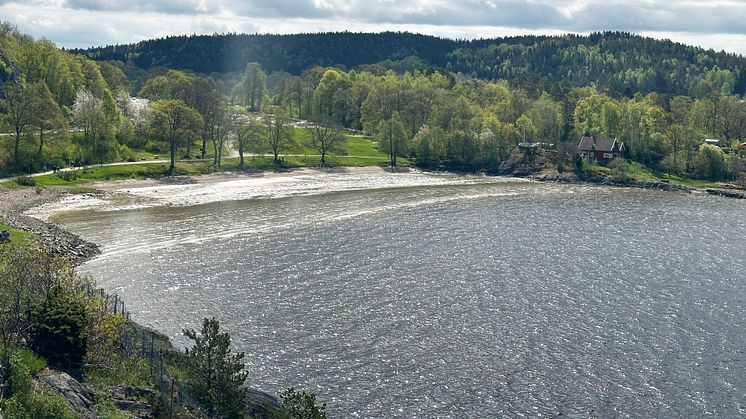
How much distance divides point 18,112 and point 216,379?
99206 millimetres

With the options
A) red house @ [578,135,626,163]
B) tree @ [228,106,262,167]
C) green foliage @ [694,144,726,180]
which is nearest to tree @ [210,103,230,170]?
tree @ [228,106,262,167]

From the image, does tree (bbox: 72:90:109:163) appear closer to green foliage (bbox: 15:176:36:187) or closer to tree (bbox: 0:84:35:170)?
tree (bbox: 0:84:35:170)

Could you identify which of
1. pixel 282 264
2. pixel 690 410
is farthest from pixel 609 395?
pixel 282 264

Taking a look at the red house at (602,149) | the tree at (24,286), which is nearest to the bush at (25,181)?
the tree at (24,286)

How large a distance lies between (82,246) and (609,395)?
55.5 metres

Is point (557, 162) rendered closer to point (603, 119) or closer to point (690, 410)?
point (603, 119)

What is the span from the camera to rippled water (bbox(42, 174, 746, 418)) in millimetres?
51094

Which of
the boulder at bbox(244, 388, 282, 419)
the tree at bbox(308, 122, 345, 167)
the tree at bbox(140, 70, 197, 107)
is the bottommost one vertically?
the boulder at bbox(244, 388, 282, 419)

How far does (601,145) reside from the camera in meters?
169

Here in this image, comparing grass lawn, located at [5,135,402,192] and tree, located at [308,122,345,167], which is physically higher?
tree, located at [308,122,345,167]

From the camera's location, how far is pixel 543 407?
158 ft

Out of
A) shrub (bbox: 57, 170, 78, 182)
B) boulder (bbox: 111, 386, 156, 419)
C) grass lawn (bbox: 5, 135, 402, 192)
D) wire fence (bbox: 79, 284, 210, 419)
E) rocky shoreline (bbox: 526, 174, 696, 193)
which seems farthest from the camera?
rocky shoreline (bbox: 526, 174, 696, 193)

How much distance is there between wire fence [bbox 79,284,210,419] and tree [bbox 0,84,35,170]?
74.9 metres

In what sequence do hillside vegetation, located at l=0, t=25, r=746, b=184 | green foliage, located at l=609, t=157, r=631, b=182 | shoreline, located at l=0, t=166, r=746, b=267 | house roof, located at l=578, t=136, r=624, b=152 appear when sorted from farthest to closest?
house roof, located at l=578, t=136, r=624, b=152
green foliage, located at l=609, t=157, r=631, b=182
hillside vegetation, located at l=0, t=25, r=746, b=184
shoreline, located at l=0, t=166, r=746, b=267
